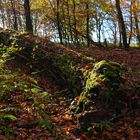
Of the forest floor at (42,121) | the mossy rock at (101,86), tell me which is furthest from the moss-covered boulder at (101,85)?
the forest floor at (42,121)

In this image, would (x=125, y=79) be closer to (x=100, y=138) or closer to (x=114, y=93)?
(x=114, y=93)

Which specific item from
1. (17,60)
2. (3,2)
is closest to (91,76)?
(17,60)

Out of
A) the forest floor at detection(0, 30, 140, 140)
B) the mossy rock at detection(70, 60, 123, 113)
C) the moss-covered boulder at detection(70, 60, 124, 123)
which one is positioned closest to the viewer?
the forest floor at detection(0, 30, 140, 140)

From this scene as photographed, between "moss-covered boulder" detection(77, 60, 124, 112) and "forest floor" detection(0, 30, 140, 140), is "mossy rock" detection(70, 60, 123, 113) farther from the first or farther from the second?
"forest floor" detection(0, 30, 140, 140)

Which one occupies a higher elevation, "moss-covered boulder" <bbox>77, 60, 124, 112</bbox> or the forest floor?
"moss-covered boulder" <bbox>77, 60, 124, 112</bbox>

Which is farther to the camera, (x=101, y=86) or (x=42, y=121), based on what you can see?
(x=101, y=86)

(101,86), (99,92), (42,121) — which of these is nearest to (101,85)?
(101,86)

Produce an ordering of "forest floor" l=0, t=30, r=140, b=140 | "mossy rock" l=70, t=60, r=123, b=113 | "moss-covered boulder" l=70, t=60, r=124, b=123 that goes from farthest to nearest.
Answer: "mossy rock" l=70, t=60, r=123, b=113 → "moss-covered boulder" l=70, t=60, r=124, b=123 → "forest floor" l=0, t=30, r=140, b=140

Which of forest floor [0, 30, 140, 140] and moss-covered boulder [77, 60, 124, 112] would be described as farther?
moss-covered boulder [77, 60, 124, 112]

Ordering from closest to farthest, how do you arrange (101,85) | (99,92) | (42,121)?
(42,121), (99,92), (101,85)

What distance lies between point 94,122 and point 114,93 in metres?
1.01

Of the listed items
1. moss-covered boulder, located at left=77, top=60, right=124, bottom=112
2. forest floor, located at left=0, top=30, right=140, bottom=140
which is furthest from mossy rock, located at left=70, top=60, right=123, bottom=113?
forest floor, located at left=0, top=30, right=140, bottom=140

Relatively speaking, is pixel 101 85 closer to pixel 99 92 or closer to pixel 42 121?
pixel 99 92

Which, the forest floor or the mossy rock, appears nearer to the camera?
the forest floor
